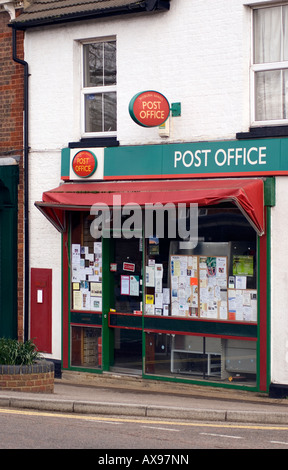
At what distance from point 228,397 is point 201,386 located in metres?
0.67

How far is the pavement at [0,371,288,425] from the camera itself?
10.9 m

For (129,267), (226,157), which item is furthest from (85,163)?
(226,157)

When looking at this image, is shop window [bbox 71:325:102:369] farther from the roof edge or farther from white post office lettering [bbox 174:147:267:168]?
the roof edge

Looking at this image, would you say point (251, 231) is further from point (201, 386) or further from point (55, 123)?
point (55, 123)

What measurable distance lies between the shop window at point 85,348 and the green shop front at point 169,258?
2 centimetres

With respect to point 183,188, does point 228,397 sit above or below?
below

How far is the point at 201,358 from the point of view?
13.7m

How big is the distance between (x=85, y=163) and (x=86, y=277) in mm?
1949

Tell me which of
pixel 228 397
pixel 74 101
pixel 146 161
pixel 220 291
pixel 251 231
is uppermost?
pixel 74 101

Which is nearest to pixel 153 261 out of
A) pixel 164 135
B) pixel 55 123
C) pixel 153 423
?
pixel 164 135

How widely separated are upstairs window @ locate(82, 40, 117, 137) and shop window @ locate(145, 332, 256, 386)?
11.9 feet

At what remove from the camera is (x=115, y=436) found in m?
9.28

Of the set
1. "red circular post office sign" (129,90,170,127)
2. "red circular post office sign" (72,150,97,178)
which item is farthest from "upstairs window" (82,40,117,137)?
"red circular post office sign" (129,90,170,127)

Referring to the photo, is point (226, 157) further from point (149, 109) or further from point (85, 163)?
point (85, 163)
